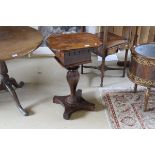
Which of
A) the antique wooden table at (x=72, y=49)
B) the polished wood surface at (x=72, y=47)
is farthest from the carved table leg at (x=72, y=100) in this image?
the polished wood surface at (x=72, y=47)

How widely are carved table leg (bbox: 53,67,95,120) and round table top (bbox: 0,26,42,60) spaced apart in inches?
14.8


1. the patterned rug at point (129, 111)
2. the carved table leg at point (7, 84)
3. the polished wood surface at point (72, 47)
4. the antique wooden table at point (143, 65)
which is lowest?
the patterned rug at point (129, 111)

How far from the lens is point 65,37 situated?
5.76 ft

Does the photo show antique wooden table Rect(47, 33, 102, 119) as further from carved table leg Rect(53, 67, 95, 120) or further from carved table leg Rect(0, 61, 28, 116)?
carved table leg Rect(0, 61, 28, 116)

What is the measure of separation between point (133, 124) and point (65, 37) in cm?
85

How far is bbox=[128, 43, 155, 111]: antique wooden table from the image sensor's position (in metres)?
1.76

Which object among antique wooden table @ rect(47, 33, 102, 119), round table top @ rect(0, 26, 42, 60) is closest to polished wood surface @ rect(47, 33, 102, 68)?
antique wooden table @ rect(47, 33, 102, 119)

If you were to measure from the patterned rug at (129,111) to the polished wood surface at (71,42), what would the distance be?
644 mm

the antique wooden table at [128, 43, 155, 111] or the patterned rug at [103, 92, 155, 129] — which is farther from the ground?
the antique wooden table at [128, 43, 155, 111]

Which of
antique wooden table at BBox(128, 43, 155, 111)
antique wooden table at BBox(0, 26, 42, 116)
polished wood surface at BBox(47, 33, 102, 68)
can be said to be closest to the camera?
antique wooden table at BBox(0, 26, 42, 116)

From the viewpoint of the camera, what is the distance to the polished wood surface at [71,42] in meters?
1.62

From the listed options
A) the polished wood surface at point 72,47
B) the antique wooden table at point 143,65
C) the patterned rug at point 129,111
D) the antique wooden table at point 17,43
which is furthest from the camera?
the patterned rug at point 129,111

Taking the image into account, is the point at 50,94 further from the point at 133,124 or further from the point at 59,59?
the point at 133,124

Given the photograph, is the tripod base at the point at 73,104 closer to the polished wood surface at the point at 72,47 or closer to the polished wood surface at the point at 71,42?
the polished wood surface at the point at 72,47
